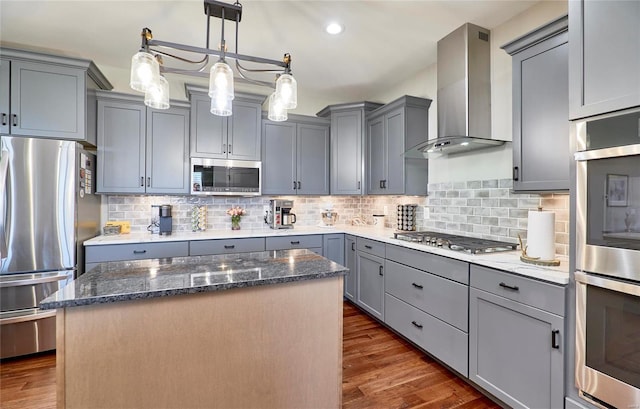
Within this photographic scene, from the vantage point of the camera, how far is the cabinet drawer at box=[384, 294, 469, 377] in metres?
2.04

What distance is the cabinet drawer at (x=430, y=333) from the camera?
2.04 meters

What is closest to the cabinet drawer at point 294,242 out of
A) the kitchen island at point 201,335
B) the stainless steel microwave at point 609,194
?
the kitchen island at point 201,335

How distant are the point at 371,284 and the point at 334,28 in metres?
2.45

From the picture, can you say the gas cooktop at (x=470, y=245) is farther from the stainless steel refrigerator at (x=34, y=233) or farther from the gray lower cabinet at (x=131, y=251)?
the stainless steel refrigerator at (x=34, y=233)

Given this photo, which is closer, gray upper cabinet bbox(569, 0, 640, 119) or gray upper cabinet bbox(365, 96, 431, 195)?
gray upper cabinet bbox(569, 0, 640, 119)

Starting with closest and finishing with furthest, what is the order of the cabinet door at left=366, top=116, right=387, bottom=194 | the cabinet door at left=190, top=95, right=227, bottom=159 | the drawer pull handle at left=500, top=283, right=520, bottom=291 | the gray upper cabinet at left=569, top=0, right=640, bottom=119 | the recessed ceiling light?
the gray upper cabinet at left=569, top=0, right=640, bottom=119, the drawer pull handle at left=500, top=283, right=520, bottom=291, the recessed ceiling light, the cabinet door at left=190, top=95, right=227, bottom=159, the cabinet door at left=366, top=116, right=387, bottom=194

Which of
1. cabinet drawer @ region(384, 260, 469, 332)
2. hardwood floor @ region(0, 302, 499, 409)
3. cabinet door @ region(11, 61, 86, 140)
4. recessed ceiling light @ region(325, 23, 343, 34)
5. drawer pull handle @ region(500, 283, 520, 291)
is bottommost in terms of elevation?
hardwood floor @ region(0, 302, 499, 409)

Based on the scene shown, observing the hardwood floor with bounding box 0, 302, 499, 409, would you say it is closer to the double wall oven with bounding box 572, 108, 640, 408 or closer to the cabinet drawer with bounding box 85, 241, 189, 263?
the double wall oven with bounding box 572, 108, 640, 408

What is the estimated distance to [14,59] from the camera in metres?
2.47

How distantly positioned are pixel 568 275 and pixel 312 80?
3.17 m

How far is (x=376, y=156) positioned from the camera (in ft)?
11.9

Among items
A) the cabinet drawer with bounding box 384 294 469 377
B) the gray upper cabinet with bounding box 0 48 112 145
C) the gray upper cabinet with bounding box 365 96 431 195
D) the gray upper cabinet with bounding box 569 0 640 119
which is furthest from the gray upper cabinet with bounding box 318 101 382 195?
the gray upper cabinet with bounding box 0 48 112 145

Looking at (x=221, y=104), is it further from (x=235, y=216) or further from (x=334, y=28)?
(x=235, y=216)

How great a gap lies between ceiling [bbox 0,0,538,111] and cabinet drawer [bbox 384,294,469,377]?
7.84 feet
